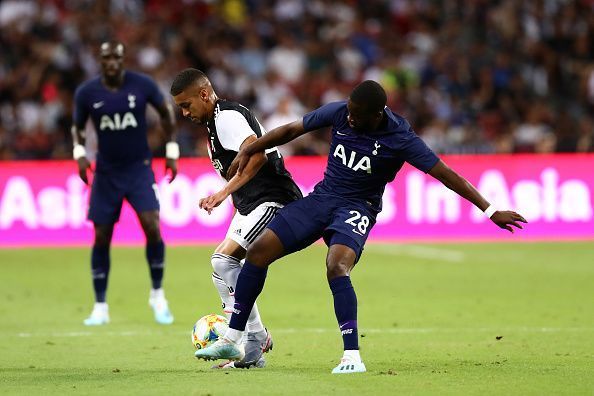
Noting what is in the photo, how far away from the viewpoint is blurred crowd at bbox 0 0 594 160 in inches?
835

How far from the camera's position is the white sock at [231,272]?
28.6 feet

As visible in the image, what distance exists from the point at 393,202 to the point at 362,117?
39.7 feet

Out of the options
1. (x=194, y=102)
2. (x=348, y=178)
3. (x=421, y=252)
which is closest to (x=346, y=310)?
(x=348, y=178)

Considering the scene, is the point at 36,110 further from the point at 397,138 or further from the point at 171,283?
the point at 397,138

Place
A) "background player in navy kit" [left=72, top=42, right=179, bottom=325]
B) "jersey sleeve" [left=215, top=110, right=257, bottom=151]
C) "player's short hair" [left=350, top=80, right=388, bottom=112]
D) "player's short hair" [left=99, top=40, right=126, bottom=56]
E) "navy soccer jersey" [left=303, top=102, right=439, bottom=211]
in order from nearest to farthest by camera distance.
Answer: "player's short hair" [left=350, top=80, right=388, bottom=112]
"navy soccer jersey" [left=303, top=102, right=439, bottom=211]
"jersey sleeve" [left=215, top=110, right=257, bottom=151]
"player's short hair" [left=99, top=40, right=126, bottom=56]
"background player in navy kit" [left=72, top=42, right=179, bottom=325]

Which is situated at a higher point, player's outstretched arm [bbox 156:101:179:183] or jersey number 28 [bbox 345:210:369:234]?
player's outstretched arm [bbox 156:101:179:183]

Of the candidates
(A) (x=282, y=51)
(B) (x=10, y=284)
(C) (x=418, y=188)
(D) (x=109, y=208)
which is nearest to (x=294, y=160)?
(C) (x=418, y=188)

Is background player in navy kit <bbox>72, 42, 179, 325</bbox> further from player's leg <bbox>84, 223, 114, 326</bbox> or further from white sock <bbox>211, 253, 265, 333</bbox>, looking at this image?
white sock <bbox>211, 253, 265, 333</bbox>

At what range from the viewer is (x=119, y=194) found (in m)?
11.7

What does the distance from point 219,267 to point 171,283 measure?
6307 millimetres

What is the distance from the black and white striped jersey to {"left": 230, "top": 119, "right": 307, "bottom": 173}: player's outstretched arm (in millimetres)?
276

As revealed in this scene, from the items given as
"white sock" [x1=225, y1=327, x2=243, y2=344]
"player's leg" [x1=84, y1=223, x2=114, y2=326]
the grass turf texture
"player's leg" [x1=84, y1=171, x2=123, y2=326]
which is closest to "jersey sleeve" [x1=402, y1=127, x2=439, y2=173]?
the grass turf texture

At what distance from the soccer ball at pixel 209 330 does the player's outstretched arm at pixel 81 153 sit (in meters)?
3.21

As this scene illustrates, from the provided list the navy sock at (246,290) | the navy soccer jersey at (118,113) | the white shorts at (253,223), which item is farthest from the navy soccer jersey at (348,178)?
the navy soccer jersey at (118,113)
